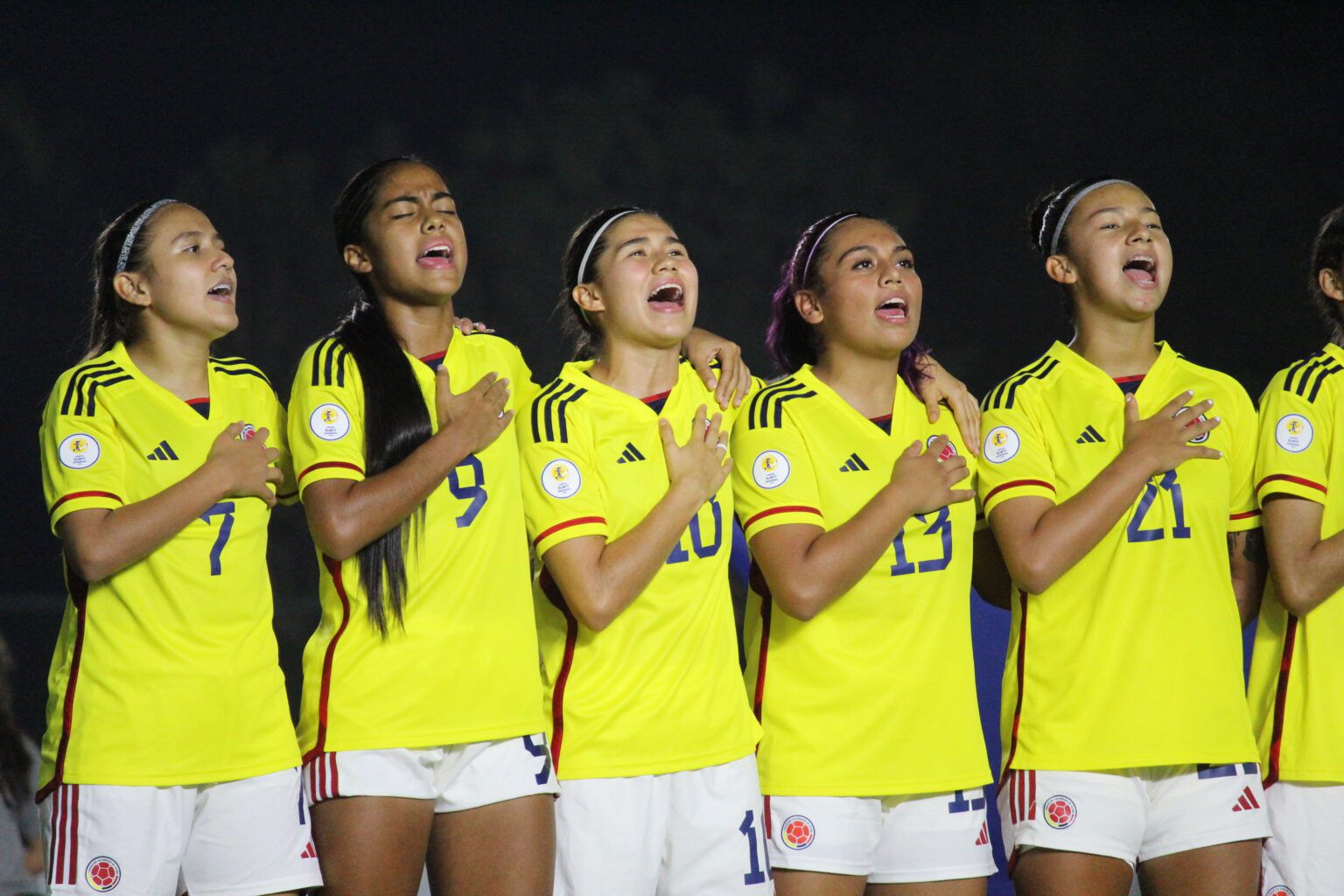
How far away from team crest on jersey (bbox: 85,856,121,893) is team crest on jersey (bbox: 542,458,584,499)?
36.8 inches

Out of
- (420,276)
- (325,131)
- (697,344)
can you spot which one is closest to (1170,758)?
(697,344)

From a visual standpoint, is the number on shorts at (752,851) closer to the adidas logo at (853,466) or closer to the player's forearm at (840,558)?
the player's forearm at (840,558)

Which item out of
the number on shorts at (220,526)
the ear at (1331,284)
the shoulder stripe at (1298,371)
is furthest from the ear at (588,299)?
the ear at (1331,284)

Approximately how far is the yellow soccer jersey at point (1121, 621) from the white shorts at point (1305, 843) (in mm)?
155

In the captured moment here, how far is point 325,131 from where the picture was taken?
5.45 m

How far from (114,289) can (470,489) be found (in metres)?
0.75

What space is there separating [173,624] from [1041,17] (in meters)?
4.47

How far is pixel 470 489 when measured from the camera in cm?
271

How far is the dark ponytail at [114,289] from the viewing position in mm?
2775

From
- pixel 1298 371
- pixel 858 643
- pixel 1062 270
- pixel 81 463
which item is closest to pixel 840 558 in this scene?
pixel 858 643

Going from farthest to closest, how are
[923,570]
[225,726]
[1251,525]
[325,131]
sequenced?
[325,131] < [1251,525] < [923,570] < [225,726]

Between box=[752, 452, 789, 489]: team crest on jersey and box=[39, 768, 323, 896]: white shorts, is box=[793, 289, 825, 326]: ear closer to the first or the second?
box=[752, 452, 789, 489]: team crest on jersey

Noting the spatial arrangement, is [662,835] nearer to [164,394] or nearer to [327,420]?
[327,420]

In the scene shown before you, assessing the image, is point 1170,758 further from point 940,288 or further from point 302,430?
point 940,288
